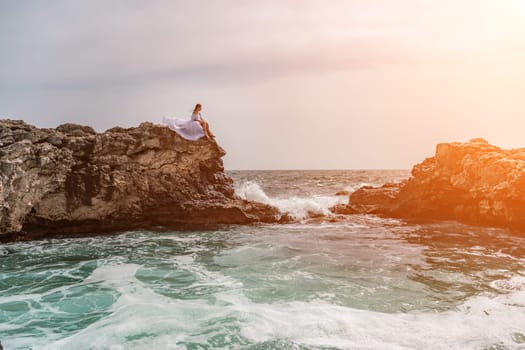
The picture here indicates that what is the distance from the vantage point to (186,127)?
1648cm

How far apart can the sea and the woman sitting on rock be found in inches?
203

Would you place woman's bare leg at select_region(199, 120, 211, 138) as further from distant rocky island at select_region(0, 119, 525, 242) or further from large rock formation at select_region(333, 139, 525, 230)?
large rock formation at select_region(333, 139, 525, 230)

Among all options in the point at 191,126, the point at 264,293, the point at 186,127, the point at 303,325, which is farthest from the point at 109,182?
the point at 303,325

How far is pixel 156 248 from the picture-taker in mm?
11727

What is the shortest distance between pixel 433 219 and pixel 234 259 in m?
11.9

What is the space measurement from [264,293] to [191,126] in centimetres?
1079

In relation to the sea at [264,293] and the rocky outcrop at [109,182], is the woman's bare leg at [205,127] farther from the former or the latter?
the sea at [264,293]

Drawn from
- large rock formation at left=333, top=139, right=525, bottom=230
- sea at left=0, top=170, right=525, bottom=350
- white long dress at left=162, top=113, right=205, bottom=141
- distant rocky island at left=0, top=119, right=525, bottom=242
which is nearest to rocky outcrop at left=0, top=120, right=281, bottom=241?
distant rocky island at left=0, top=119, right=525, bottom=242

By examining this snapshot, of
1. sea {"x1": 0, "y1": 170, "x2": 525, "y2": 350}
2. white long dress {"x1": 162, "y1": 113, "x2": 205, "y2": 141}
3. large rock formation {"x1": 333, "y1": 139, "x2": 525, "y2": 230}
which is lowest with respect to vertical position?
sea {"x1": 0, "y1": 170, "x2": 525, "y2": 350}

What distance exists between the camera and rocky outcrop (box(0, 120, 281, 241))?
1338 cm

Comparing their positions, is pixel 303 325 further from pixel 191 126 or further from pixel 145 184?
pixel 191 126

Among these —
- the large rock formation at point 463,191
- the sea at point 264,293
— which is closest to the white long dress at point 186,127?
the sea at point 264,293

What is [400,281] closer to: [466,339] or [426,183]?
[466,339]

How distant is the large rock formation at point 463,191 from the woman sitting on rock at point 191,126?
8799mm
